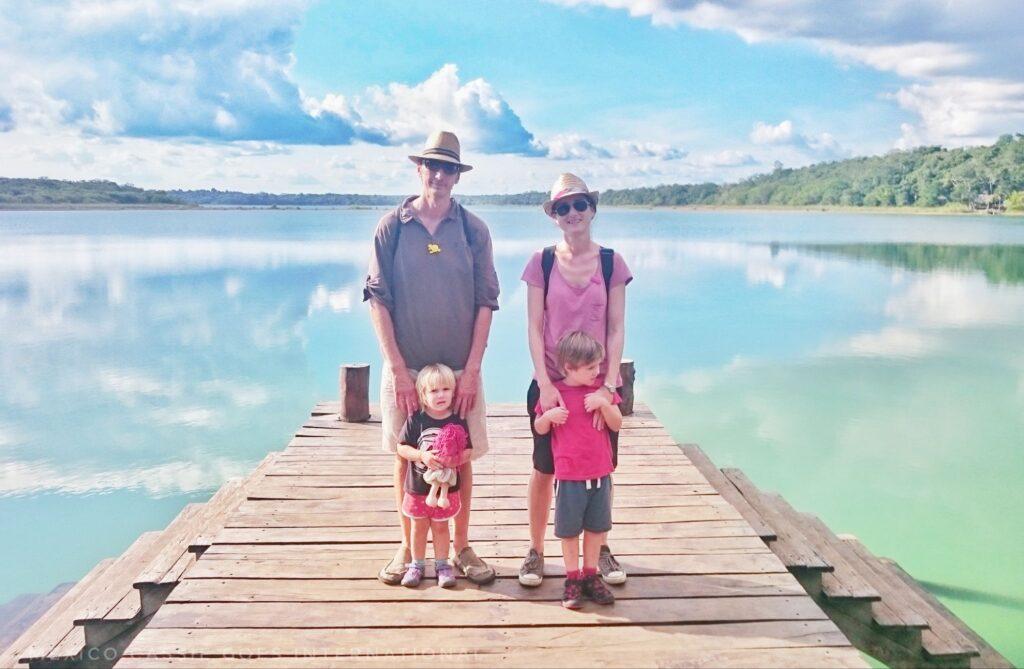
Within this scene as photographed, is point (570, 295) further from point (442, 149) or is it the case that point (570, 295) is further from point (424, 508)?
point (424, 508)

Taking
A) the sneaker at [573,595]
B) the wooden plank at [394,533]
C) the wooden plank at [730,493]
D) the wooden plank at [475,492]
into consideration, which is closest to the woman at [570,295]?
the sneaker at [573,595]

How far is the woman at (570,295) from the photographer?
134 inches

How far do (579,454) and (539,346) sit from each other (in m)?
0.50

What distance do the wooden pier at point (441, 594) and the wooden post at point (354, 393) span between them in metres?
0.89

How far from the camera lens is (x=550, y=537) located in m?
4.26

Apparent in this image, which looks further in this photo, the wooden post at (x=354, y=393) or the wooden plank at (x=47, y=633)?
the wooden post at (x=354, y=393)

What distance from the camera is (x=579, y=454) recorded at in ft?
11.2

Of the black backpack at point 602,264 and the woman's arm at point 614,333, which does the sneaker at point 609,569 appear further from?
the black backpack at point 602,264

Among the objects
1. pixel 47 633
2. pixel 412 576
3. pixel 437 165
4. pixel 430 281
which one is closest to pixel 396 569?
pixel 412 576

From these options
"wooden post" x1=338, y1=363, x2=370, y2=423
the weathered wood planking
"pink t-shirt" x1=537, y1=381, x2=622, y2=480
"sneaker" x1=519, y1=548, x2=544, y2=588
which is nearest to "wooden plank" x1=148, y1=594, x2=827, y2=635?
the weathered wood planking

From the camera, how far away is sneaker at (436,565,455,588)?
3.61m

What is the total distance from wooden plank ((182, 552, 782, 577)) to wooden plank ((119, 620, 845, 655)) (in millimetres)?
507

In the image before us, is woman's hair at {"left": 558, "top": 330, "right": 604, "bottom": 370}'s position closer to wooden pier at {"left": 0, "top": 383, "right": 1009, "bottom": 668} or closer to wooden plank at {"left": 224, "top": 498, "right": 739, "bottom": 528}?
wooden pier at {"left": 0, "top": 383, "right": 1009, "bottom": 668}

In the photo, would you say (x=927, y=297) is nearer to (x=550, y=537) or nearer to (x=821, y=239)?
(x=550, y=537)
